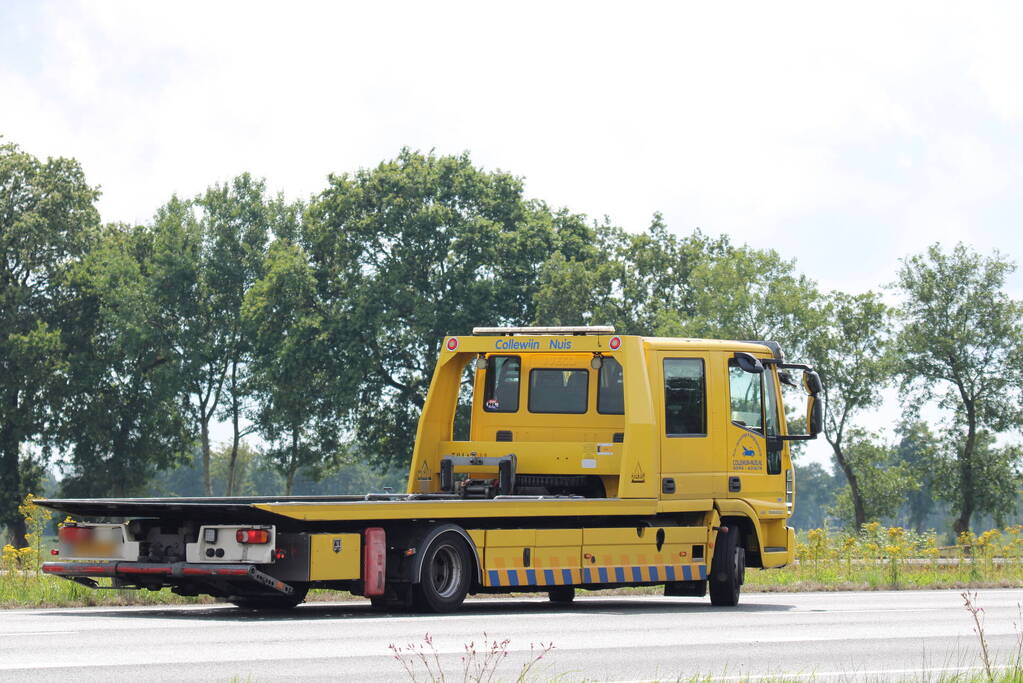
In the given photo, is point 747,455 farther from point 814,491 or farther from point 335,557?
point 814,491

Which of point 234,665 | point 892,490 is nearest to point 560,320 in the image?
point 892,490

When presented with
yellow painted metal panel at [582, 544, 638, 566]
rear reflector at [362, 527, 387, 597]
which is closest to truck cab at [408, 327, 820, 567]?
yellow painted metal panel at [582, 544, 638, 566]

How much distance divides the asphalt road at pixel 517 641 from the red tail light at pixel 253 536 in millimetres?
735

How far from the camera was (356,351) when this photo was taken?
54.4 meters

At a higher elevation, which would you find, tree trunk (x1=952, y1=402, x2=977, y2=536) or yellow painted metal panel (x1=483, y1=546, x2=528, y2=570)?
tree trunk (x1=952, y1=402, x2=977, y2=536)

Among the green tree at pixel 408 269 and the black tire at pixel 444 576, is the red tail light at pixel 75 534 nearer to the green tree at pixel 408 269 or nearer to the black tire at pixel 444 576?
the black tire at pixel 444 576

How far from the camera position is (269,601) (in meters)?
15.2

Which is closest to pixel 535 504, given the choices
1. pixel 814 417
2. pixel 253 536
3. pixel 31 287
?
pixel 253 536

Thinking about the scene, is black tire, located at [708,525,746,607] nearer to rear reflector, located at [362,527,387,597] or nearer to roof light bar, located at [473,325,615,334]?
roof light bar, located at [473,325,615,334]

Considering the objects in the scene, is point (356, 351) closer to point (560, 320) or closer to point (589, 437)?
point (560, 320)

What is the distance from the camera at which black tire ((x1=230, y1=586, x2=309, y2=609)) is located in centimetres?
1495

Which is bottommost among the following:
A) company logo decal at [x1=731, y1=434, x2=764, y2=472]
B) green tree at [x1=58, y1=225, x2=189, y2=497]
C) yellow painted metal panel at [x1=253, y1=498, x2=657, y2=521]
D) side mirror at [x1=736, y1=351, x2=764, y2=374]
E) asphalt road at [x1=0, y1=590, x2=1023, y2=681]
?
asphalt road at [x1=0, y1=590, x2=1023, y2=681]

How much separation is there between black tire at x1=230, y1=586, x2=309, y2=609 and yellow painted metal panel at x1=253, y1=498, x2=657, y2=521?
1.33 meters

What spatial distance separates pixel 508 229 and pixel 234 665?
49.9 metres
